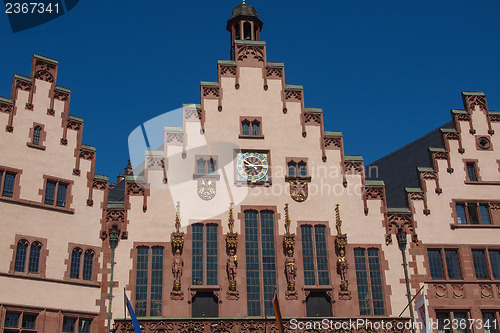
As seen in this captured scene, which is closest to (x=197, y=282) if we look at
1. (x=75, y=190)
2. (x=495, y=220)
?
(x=75, y=190)

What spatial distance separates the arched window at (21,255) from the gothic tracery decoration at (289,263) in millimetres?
12833

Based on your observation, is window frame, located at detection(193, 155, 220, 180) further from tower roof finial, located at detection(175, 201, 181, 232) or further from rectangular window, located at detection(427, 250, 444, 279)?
Result: rectangular window, located at detection(427, 250, 444, 279)

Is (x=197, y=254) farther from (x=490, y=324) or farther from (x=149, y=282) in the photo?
(x=490, y=324)

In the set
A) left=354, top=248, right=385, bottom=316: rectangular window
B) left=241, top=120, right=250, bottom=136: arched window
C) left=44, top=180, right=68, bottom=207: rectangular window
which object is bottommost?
left=354, top=248, right=385, bottom=316: rectangular window

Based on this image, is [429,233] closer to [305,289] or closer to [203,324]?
[305,289]

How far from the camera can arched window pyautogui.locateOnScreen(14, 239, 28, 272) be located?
31500 mm

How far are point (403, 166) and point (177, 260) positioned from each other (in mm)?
17836

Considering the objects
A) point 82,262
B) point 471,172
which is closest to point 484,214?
point 471,172

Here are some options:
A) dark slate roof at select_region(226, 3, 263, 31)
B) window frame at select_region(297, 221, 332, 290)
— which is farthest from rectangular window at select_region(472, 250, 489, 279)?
dark slate roof at select_region(226, 3, 263, 31)

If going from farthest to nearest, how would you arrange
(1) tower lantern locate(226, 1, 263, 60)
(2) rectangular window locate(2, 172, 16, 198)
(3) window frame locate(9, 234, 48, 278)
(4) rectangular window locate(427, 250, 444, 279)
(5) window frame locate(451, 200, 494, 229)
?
1. (1) tower lantern locate(226, 1, 263, 60)
2. (5) window frame locate(451, 200, 494, 229)
3. (4) rectangular window locate(427, 250, 444, 279)
4. (2) rectangular window locate(2, 172, 16, 198)
5. (3) window frame locate(9, 234, 48, 278)

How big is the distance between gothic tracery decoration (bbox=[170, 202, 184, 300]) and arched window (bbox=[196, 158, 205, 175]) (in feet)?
9.43

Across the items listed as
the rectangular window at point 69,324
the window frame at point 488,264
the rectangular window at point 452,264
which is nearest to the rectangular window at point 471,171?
the window frame at point 488,264

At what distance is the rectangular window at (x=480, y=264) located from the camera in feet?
119

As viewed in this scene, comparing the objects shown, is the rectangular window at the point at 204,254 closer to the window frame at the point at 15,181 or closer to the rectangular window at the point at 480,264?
the window frame at the point at 15,181
